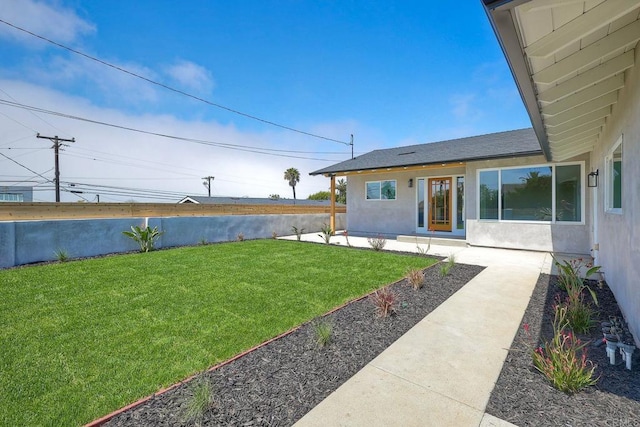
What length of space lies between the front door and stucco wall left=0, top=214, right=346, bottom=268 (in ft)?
23.1

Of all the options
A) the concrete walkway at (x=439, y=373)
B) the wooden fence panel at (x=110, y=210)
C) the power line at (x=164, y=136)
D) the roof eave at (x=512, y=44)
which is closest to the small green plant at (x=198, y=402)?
the concrete walkway at (x=439, y=373)

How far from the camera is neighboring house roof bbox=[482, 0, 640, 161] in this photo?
77.0 inches

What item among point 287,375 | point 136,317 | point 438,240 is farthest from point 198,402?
point 438,240

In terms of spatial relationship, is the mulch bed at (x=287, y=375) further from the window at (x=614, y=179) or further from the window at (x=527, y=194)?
the window at (x=527, y=194)

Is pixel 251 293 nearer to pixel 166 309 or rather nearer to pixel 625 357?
pixel 166 309

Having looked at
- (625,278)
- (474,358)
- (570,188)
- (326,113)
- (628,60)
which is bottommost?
(474,358)

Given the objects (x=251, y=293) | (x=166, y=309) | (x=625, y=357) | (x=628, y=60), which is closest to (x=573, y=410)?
(x=625, y=357)

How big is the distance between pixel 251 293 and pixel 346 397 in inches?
123

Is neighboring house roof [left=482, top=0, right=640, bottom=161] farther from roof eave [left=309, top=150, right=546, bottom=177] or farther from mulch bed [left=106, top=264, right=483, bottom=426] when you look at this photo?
roof eave [left=309, top=150, right=546, bottom=177]

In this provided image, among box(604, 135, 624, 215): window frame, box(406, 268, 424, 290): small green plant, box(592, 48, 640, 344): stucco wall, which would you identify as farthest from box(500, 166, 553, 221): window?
box(406, 268, 424, 290): small green plant

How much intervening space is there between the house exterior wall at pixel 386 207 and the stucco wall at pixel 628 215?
7.80m

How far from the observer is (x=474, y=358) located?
2.92m

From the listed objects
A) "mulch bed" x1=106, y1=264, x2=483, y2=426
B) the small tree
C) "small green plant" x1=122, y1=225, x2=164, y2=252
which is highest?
the small tree

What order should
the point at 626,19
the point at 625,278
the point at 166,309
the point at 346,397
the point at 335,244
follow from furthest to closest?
the point at 335,244
the point at 166,309
the point at 625,278
the point at 626,19
the point at 346,397
